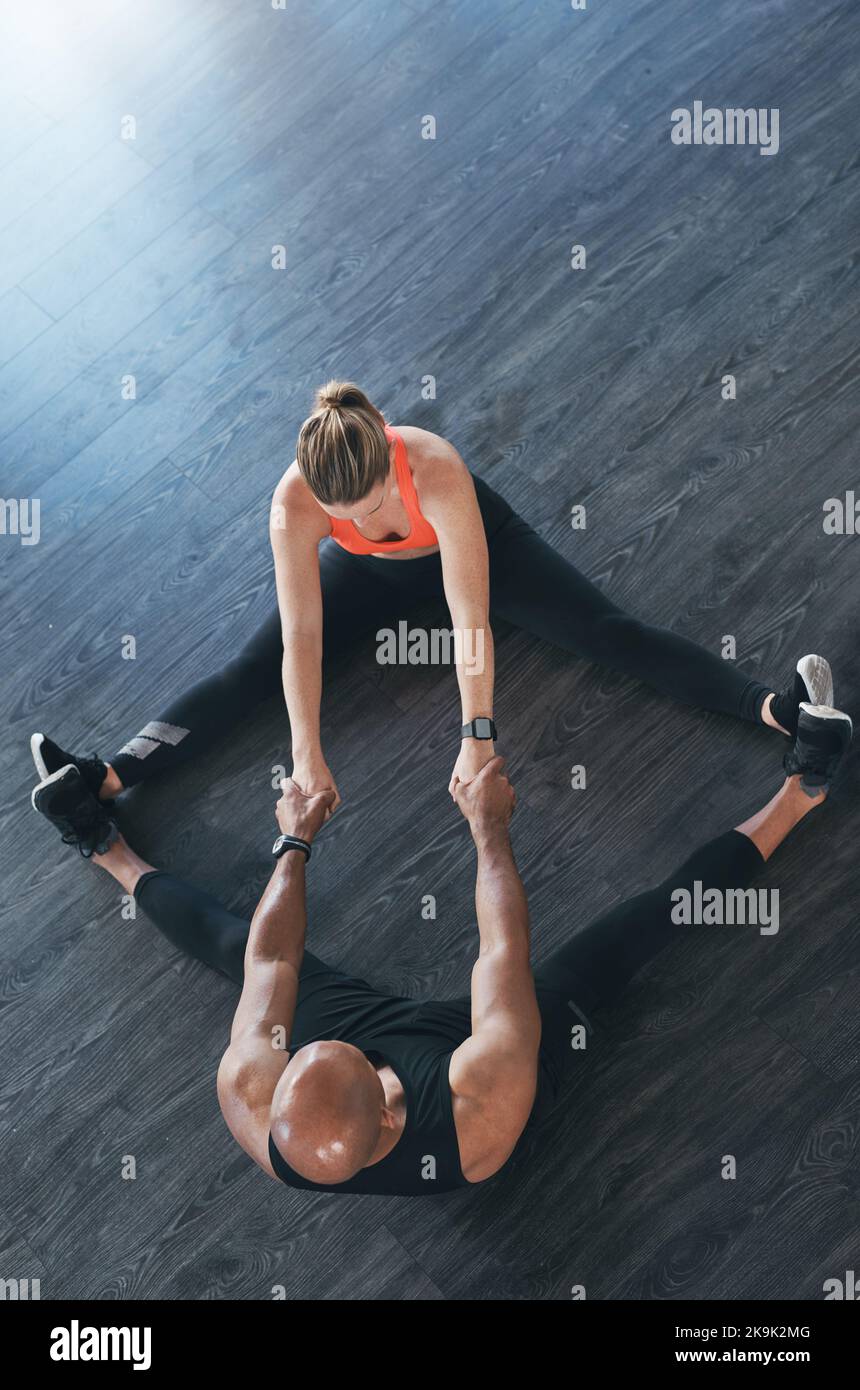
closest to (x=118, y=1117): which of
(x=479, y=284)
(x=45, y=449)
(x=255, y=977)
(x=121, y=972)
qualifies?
(x=121, y=972)

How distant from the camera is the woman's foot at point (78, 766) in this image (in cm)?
233

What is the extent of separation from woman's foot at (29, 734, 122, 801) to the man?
0.09 ft

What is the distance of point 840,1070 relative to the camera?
213 cm

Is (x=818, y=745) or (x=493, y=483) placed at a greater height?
(x=493, y=483)

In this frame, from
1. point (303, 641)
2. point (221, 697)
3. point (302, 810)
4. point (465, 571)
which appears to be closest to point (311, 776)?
point (302, 810)

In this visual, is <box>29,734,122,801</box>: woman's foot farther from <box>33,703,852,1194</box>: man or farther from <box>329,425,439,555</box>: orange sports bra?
<box>329,425,439,555</box>: orange sports bra

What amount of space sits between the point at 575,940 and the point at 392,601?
0.79m

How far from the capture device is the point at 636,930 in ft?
6.98

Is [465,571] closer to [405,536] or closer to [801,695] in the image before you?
[405,536]

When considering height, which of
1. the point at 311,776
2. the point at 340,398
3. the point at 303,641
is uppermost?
the point at 340,398

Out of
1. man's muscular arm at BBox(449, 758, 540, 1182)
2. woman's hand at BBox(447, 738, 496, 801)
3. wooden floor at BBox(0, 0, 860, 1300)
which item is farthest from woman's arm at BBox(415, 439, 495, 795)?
wooden floor at BBox(0, 0, 860, 1300)

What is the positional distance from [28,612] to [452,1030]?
4.56ft

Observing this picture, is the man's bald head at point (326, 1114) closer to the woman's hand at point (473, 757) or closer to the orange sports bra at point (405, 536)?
the woman's hand at point (473, 757)

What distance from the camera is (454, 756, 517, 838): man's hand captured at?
2.06 meters
